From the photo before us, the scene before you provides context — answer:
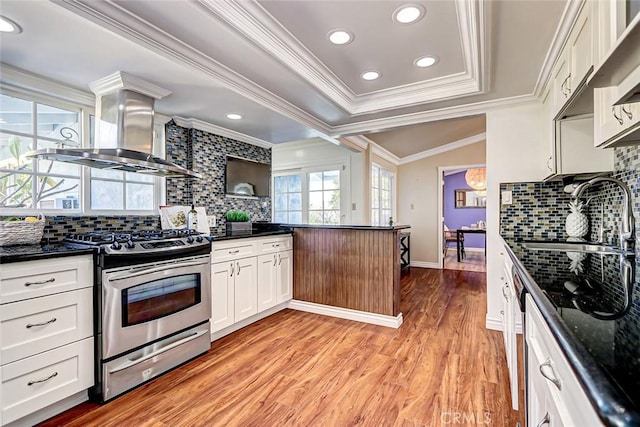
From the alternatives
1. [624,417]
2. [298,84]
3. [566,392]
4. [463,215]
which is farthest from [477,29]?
[463,215]

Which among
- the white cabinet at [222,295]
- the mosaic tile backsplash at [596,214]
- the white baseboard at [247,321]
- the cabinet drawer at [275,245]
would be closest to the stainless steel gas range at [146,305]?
the white cabinet at [222,295]

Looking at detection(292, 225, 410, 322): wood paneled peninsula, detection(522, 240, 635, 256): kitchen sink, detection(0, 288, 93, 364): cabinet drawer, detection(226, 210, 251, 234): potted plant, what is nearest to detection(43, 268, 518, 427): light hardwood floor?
detection(292, 225, 410, 322): wood paneled peninsula

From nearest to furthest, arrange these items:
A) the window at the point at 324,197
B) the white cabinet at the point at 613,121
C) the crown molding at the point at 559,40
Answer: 1. the white cabinet at the point at 613,121
2. the crown molding at the point at 559,40
3. the window at the point at 324,197

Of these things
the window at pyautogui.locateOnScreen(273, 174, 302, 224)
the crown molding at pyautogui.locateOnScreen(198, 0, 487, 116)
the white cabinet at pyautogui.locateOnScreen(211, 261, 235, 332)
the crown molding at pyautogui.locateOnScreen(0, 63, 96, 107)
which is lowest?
the white cabinet at pyautogui.locateOnScreen(211, 261, 235, 332)

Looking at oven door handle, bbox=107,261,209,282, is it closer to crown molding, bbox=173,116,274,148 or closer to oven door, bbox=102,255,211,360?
oven door, bbox=102,255,211,360

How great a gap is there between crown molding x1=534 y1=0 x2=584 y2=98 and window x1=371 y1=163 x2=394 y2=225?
118 inches

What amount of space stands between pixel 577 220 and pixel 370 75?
6.84ft

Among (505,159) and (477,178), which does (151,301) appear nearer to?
(505,159)

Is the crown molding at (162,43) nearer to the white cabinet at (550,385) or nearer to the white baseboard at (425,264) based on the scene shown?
the white cabinet at (550,385)

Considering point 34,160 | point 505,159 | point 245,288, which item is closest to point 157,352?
point 245,288

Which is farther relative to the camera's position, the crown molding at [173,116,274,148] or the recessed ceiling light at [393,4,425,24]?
the crown molding at [173,116,274,148]

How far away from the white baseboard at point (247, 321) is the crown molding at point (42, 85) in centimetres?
217

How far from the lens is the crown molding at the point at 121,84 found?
86.0 inches

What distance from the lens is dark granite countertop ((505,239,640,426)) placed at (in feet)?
1.39
